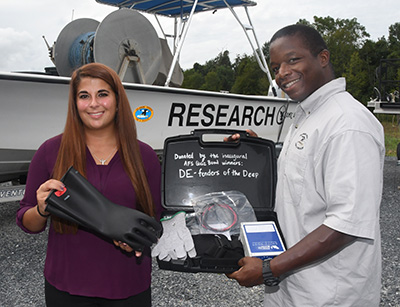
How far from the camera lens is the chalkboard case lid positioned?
69.0 inches

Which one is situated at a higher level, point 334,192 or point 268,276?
point 334,192

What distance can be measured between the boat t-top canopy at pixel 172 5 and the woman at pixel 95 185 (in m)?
4.37

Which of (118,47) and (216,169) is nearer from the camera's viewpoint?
(216,169)

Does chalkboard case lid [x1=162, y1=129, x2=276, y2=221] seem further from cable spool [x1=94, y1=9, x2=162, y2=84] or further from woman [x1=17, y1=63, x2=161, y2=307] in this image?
cable spool [x1=94, y1=9, x2=162, y2=84]

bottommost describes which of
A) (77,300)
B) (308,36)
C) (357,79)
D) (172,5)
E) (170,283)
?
(170,283)

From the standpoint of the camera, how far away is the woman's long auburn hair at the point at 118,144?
4.80ft

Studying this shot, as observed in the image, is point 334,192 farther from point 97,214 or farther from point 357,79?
point 357,79

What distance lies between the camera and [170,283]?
297cm

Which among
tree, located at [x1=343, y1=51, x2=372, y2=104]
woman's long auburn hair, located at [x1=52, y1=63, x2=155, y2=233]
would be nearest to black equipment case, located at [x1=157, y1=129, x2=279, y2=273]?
woman's long auburn hair, located at [x1=52, y1=63, x2=155, y2=233]

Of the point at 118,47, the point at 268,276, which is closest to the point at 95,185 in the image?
the point at 268,276

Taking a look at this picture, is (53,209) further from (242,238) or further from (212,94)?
(212,94)

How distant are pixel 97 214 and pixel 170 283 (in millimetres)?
1825

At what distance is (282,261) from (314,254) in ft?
0.32

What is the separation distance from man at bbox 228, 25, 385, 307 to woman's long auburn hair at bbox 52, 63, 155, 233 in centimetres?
51
